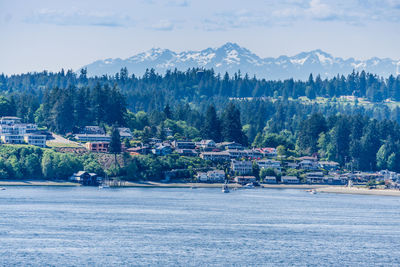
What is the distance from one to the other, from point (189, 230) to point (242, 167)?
245 feet

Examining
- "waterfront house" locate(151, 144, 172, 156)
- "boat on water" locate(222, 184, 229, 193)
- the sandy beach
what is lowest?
"boat on water" locate(222, 184, 229, 193)

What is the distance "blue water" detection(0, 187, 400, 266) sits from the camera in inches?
2265

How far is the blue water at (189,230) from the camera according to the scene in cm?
5753

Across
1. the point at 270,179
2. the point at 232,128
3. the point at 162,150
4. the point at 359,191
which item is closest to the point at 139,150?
the point at 162,150

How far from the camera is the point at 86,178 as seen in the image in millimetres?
129375

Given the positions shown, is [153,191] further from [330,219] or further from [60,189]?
[330,219]

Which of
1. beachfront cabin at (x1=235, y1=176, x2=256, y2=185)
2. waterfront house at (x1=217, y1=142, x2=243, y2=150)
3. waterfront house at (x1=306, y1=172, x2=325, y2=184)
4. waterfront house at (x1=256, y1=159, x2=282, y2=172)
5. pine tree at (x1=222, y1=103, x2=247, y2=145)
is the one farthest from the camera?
pine tree at (x1=222, y1=103, x2=247, y2=145)

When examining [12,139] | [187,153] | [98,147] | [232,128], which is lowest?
[187,153]

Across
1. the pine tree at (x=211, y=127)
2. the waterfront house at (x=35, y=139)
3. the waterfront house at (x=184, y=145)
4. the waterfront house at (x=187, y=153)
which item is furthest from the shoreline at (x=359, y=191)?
the waterfront house at (x=35, y=139)

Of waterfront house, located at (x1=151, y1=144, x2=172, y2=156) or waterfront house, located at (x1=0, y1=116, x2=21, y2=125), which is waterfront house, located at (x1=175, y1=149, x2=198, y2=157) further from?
waterfront house, located at (x1=0, y1=116, x2=21, y2=125)

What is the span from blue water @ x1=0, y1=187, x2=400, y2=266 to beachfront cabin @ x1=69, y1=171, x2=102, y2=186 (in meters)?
15.5

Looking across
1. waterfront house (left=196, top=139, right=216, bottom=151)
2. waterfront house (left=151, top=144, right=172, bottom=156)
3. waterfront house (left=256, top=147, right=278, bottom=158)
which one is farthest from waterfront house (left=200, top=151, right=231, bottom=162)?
waterfront house (left=256, top=147, right=278, bottom=158)

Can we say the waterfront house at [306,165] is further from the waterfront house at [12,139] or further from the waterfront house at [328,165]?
the waterfront house at [12,139]

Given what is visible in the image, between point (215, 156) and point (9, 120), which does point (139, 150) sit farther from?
point (9, 120)
